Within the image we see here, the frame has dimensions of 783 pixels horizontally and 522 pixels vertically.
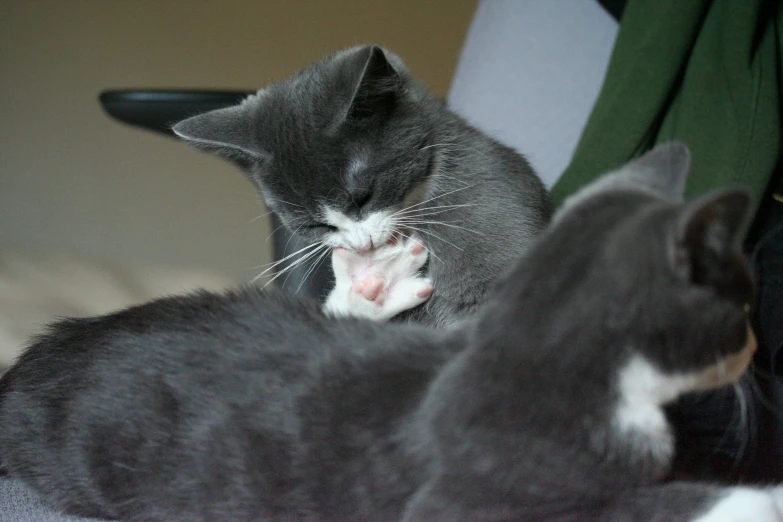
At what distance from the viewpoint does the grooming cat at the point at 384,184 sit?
3.22ft

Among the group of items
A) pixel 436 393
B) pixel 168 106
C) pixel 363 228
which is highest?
pixel 168 106

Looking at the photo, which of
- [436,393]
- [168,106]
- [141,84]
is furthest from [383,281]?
[141,84]

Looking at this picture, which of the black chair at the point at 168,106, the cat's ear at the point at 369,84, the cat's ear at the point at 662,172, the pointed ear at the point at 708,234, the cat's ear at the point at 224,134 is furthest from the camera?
the black chair at the point at 168,106

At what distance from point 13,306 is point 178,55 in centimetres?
90

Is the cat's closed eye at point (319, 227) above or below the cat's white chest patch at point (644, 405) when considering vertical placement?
above

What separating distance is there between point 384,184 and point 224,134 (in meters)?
0.26

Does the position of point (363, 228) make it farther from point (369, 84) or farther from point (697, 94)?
point (697, 94)

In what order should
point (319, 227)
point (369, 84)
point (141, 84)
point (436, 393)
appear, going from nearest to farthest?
point (436, 393) → point (369, 84) → point (319, 227) → point (141, 84)

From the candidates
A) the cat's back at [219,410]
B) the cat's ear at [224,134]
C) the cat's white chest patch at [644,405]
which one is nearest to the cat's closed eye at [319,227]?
the cat's ear at [224,134]

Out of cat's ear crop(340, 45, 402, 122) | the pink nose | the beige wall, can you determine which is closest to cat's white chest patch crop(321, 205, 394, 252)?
the pink nose

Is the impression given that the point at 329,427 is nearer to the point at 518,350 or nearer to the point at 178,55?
the point at 518,350

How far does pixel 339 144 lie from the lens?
0.98 m

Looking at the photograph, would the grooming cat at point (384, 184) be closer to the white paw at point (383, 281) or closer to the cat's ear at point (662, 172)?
the white paw at point (383, 281)

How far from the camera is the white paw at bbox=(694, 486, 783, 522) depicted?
1.74ft
